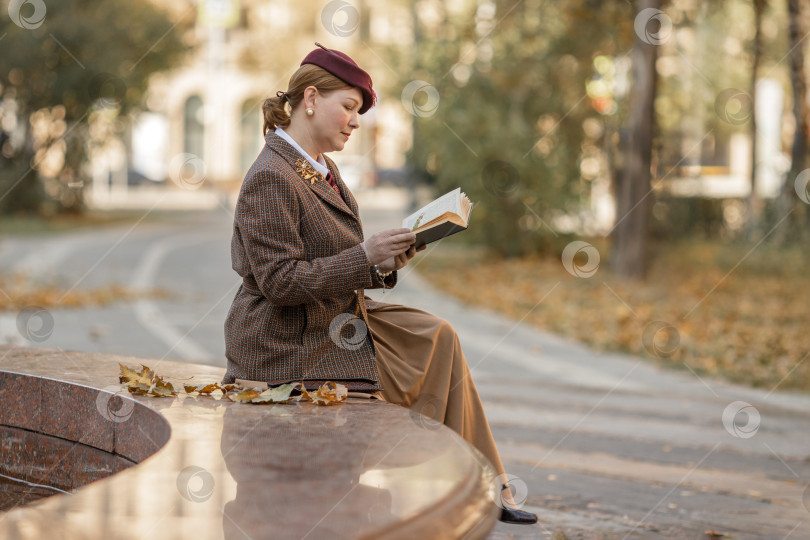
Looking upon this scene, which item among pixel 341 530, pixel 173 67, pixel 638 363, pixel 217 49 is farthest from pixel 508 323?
pixel 217 49

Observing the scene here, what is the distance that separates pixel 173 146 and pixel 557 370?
164ft

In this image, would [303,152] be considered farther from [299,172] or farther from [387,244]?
[387,244]

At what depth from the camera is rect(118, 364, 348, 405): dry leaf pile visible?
11.5ft

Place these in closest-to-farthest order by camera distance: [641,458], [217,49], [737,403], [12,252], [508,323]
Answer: [641,458] < [737,403] < [508,323] < [12,252] < [217,49]

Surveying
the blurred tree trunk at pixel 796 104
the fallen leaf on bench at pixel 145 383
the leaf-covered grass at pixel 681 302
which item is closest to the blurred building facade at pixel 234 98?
the leaf-covered grass at pixel 681 302

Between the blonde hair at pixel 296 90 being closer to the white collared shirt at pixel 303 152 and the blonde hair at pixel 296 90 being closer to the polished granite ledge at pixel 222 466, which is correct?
the white collared shirt at pixel 303 152

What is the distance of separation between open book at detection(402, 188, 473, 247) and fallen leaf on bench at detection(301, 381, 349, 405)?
0.53 metres

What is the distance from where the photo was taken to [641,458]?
19.5 ft

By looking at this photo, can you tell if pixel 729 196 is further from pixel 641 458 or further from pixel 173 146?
pixel 173 146

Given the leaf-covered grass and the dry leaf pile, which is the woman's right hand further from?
the leaf-covered grass

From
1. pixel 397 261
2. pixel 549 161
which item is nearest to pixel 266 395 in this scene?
pixel 397 261

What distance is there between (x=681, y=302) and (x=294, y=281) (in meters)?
11.4

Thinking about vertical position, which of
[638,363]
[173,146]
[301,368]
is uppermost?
[301,368]

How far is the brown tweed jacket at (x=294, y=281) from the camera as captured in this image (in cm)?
354
